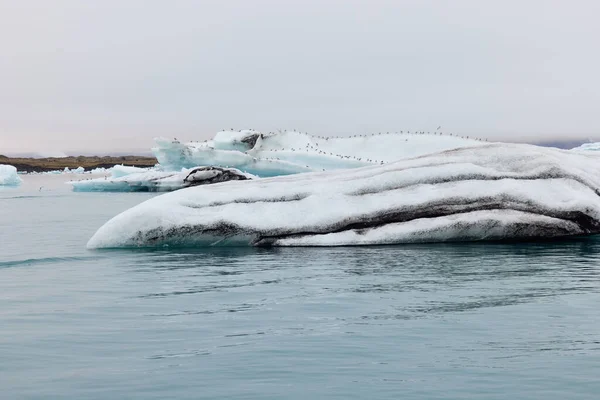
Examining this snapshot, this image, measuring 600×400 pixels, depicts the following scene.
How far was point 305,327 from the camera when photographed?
7016mm

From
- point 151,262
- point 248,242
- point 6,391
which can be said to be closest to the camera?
point 6,391

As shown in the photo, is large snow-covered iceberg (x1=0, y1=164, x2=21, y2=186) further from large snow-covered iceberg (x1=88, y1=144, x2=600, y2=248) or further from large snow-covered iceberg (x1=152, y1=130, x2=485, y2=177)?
large snow-covered iceberg (x1=88, y1=144, x2=600, y2=248)

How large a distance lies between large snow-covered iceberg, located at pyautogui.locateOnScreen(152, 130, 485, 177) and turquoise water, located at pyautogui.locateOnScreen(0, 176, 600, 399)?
24.2 meters

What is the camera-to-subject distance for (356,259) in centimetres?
1153

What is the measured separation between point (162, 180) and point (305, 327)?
3166 centimetres

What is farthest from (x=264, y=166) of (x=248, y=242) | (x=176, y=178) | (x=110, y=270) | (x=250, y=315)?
(x=250, y=315)

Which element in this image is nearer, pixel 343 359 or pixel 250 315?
pixel 343 359

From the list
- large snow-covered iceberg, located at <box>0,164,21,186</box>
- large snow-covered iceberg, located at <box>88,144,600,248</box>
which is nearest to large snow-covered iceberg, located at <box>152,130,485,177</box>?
large snow-covered iceberg, located at <box>88,144,600,248</box>

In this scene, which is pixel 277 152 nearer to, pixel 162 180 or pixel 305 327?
pixel 162 180

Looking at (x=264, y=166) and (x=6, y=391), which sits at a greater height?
(x=264, y=166)

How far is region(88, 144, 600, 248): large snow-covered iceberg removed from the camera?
13.4 metres

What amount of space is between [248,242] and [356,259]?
105 inches

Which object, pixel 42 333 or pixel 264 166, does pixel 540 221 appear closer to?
pixel 42 333

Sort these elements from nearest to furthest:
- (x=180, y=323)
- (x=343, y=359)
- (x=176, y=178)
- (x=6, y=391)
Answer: (x=6, y=391) → (x=343, y=359) → (x=180, y=323) → (x=176, y=178)
